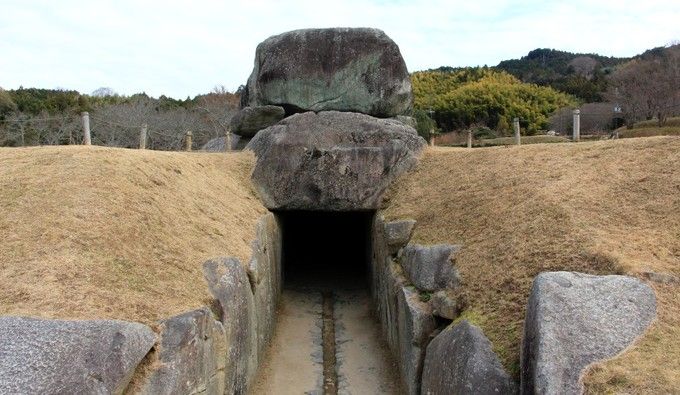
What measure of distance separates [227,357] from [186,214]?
2.62m

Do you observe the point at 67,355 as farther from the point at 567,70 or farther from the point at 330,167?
the point at 567,70

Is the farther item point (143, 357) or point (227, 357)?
point (227, 357)

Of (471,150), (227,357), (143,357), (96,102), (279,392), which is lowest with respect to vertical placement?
(279,392)

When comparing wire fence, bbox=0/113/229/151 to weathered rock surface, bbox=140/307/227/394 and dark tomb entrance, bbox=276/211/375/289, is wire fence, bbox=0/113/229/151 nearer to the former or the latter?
dark tomb entrance, bbox=276/211/375/289

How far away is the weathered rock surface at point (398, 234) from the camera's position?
37.0 ft

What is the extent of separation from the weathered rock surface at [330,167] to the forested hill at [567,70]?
3540cm

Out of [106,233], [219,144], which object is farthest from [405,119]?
[106,233]

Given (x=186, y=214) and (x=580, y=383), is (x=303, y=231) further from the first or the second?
(x=580, y=383)

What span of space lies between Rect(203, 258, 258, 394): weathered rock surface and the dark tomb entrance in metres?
5.24

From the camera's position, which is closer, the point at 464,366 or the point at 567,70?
the point at 464,366

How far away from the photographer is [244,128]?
668 inches

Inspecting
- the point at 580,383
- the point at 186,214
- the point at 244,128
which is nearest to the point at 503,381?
the point at 580,383

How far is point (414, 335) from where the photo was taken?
8.76 meters

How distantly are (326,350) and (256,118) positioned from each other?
7.49 meters
